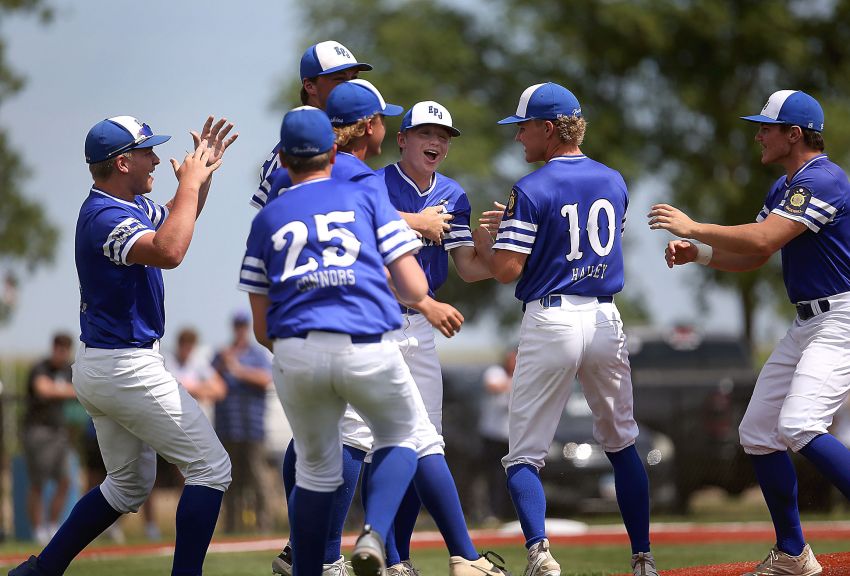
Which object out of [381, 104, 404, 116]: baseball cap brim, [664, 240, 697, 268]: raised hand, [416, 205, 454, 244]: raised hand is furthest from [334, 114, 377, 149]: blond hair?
[664, 240, 697, 268]: raised hand

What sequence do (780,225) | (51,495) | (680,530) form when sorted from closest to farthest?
(780,225) → (680,530) → (51,495)

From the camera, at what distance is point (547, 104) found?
24.5 ft

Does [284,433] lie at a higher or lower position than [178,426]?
lower

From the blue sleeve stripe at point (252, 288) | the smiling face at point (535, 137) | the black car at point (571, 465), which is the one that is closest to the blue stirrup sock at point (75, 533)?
the blue sleeve stripe at point (252, 288)

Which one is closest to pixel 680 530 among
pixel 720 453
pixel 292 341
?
pixel 720 453

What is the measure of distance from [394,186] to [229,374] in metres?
8.48

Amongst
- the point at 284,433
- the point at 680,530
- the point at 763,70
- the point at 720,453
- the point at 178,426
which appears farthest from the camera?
the point at 763,70

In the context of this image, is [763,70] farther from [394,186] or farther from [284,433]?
[394,186]

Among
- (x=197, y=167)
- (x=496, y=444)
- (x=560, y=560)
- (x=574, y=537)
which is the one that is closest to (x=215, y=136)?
(x=197, y=167)

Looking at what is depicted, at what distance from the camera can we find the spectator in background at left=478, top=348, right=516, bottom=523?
16219 millimetres

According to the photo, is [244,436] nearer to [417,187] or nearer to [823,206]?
[417,187]

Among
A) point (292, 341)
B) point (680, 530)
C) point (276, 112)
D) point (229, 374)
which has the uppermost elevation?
point (276, 112)

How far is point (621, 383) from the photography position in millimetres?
7453

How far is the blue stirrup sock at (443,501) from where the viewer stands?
22.5 feet
